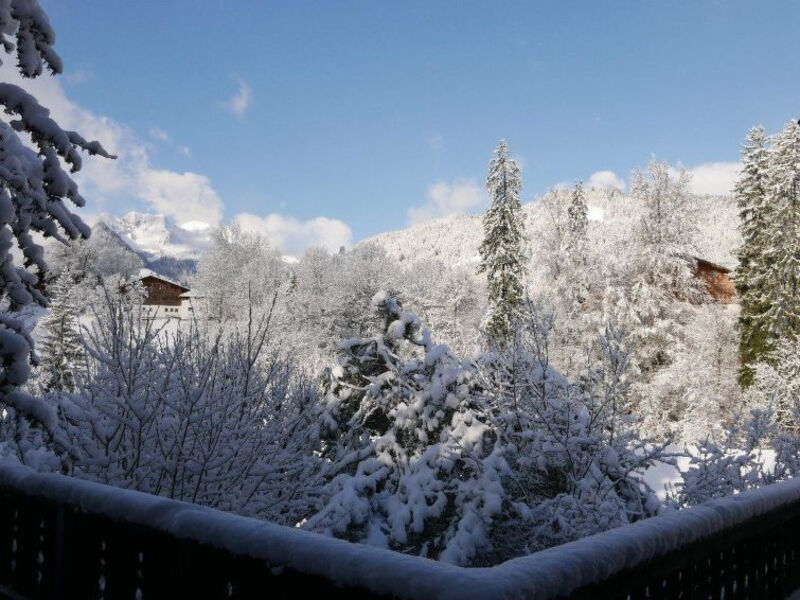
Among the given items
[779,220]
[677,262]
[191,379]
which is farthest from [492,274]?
[191,379]

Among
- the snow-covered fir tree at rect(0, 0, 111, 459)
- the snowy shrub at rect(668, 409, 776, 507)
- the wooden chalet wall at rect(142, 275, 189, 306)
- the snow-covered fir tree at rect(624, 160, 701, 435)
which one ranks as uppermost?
the wooden chalet wall at rect(142, 275, 189, 306)

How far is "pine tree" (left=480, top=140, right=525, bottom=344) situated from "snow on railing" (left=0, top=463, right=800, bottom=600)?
34659mm


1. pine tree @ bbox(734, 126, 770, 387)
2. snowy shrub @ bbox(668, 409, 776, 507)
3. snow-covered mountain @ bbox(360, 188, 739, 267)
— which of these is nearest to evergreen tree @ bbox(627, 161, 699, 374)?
snow-covered mountain @ bbox(360, 188, 739, 267)

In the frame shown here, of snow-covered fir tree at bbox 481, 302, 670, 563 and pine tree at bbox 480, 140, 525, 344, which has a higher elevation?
pine tree at bbox 480, 140, 525, 344

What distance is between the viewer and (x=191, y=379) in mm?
6383

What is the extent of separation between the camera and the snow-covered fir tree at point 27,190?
5.11m

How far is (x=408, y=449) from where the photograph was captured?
8.97 metres

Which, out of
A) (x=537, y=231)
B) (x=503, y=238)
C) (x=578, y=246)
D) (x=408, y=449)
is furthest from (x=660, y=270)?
(x=408, y=449)

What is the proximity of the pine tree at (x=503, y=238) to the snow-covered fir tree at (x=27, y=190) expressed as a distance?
1306 inches

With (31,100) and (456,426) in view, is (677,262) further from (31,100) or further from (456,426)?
(31,100)

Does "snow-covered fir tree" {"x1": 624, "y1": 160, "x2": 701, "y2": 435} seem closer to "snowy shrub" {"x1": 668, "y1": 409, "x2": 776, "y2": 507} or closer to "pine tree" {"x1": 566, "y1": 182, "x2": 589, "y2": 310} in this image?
"pine tree" {"x1": 566, "y1": 182, "x2": 589, "y2": 310}

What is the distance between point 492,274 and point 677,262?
1180cm

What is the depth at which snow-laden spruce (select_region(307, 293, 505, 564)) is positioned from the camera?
757cm

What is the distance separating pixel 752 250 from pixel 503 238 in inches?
536
